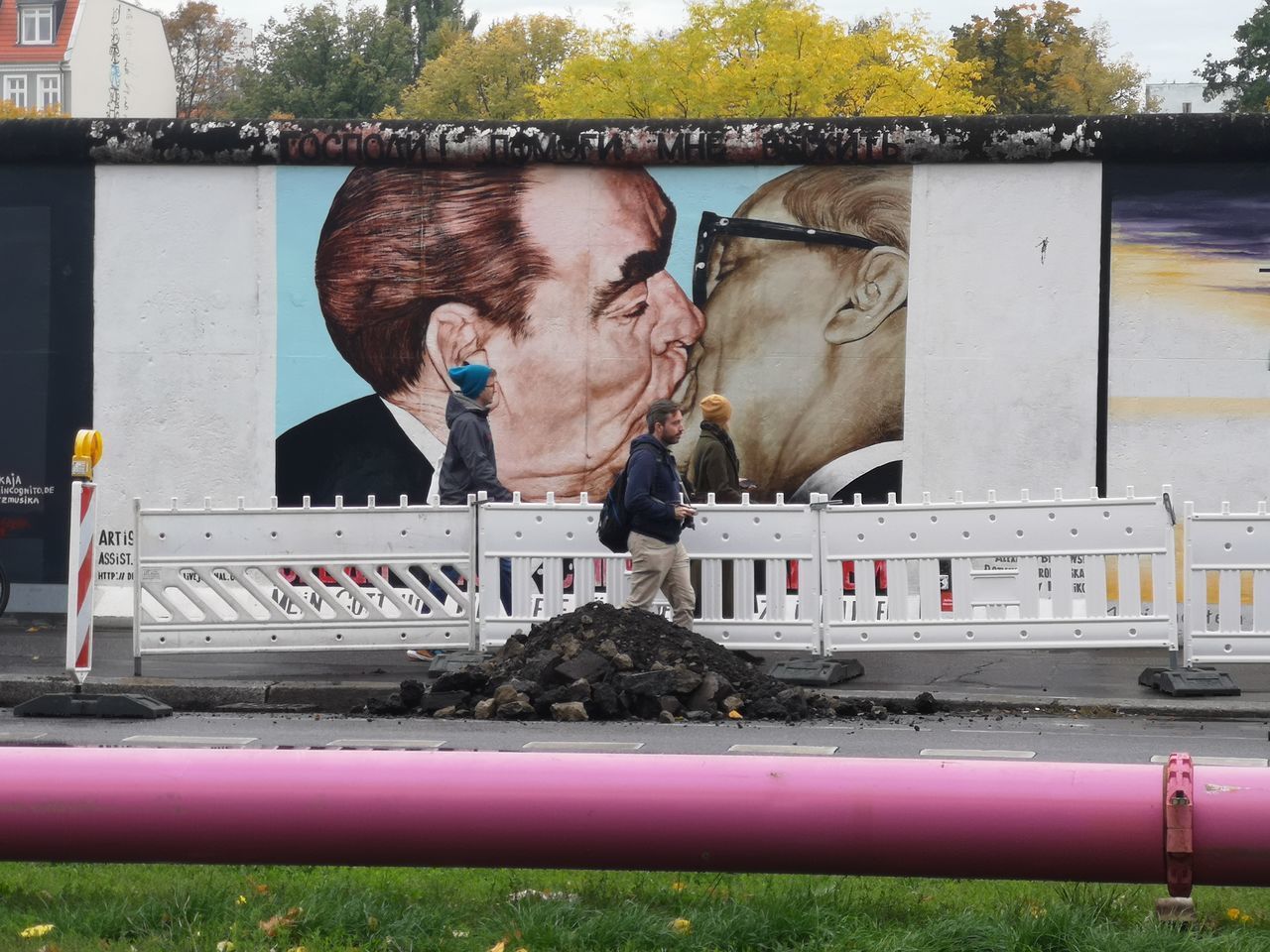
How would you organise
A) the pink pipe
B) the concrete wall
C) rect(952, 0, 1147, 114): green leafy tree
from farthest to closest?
1. rect(952, 0, 1147, 114): green leafy tree
2. the concrete wall
3. the pink pipe

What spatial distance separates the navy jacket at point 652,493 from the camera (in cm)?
1061

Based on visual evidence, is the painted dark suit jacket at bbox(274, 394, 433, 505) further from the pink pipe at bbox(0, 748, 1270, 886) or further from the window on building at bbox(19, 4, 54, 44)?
the window on building at bbox(19, 4, 54, 44)

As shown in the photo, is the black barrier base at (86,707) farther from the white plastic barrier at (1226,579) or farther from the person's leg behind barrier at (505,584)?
the white plastic barrier at (1226,579)

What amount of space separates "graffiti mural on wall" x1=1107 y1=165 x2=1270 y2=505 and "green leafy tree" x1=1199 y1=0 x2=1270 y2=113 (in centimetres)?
6650

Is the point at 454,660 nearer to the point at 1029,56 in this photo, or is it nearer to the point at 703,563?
the point at 703,563

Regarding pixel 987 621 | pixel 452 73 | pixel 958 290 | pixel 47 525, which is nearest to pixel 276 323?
pixel 47 525

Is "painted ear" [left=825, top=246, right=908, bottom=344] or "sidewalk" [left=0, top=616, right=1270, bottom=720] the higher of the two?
"painted ear" [left=825, top=246, right=908, bottom=344]

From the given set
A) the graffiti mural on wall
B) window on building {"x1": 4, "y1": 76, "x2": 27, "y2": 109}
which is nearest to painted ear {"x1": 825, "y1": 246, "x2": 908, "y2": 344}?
the graffiti mural on wall

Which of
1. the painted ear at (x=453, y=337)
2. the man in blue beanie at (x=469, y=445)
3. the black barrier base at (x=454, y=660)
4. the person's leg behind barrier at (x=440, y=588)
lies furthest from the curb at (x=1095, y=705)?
the painted ear at (x=453, y=337)

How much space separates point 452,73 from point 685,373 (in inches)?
2911

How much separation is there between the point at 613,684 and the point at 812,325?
5.25m

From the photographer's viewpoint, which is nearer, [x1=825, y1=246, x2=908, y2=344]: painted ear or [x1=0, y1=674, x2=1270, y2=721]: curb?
[x1=0, y1=674, x2=1270, y2=721]: curb

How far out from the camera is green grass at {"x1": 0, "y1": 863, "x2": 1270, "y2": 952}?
4676 mm

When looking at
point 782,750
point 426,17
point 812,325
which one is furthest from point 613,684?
point 426,17
